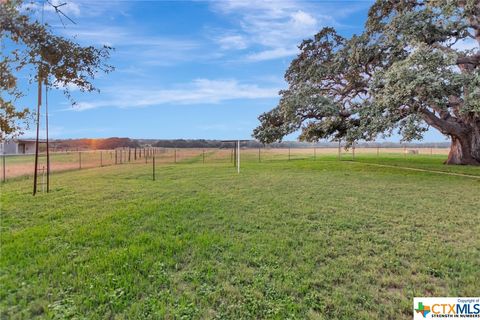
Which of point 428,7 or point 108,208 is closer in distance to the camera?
point 108,208

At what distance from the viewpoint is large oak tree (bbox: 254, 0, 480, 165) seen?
1066 cm

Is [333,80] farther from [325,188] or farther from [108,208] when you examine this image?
[108,208]

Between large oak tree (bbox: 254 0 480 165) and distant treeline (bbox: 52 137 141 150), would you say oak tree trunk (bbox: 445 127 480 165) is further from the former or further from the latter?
distant treeline (bbox: 52 137 141 150)

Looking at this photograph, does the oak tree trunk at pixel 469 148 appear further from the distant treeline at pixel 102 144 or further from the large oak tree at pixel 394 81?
the distant treeline at pixel 102 144

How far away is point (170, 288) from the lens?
2977 mm

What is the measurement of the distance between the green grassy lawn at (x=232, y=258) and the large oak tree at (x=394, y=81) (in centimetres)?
515

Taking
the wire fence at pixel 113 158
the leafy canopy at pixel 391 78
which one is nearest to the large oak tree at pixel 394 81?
the leafy canopy at pixel 391 78

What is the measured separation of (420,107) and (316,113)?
4823 millimetres

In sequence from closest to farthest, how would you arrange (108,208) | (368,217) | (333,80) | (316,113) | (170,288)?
(170,288) → (368,217) → (108,208) → (316,113) → (333,80)

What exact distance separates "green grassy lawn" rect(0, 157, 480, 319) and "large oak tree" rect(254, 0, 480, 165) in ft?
16.9

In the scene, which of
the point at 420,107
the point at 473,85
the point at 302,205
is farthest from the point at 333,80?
the point at 302,205

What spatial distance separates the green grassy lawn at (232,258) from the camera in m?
2.70

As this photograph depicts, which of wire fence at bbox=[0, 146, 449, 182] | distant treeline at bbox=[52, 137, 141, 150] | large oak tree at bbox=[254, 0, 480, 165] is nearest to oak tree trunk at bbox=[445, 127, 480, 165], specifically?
large oak tree at bbox=[254, 0, 480, 165]

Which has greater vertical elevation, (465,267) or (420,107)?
(420,107)
